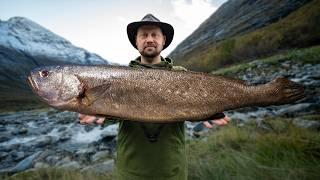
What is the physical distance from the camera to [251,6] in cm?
7381

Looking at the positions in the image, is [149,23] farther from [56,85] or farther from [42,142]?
[42,142]

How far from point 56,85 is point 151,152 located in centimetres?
99

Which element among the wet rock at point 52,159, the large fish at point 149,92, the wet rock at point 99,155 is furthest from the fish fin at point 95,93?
the wet rock at point 52,159

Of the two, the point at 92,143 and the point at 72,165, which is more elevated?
the point at 92,143

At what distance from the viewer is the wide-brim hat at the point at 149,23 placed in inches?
134

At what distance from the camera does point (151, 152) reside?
3.12m

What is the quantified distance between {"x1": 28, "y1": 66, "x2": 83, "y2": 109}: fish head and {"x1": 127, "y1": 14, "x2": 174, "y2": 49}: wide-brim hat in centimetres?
103

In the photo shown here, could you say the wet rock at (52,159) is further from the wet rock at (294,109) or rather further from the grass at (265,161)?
the wet rock at (294,109)

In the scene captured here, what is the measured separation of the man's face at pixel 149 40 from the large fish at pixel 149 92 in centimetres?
70

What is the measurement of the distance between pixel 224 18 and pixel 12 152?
7504cm

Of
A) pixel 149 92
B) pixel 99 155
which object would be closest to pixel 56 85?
pixel 149 92

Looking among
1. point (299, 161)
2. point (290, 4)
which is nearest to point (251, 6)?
point (290, 4)

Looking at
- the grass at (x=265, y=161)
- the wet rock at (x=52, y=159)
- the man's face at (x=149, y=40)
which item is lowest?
the wet rock at (x=52, y=159)

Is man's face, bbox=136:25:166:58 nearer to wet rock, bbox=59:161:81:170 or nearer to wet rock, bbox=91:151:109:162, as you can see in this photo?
wet rock, bbox=59:161:81:170
